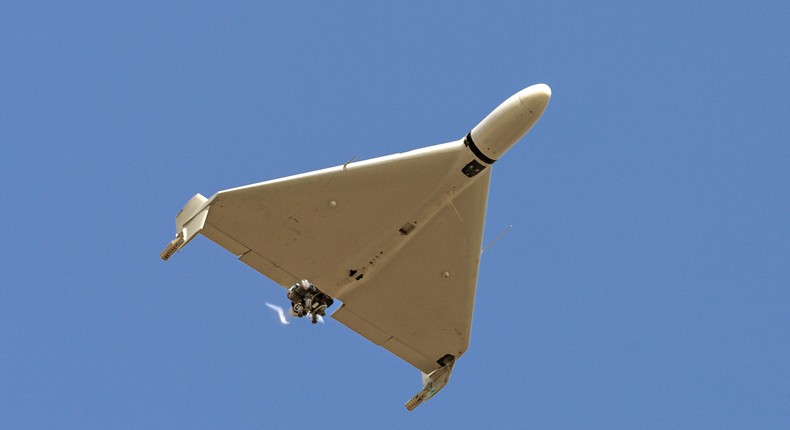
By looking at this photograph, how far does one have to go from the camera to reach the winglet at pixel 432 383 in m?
46.4

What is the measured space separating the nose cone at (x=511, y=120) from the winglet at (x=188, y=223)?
33.6 feet

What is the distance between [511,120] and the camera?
40312mm

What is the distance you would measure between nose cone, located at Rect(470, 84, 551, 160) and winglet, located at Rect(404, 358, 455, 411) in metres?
10.7

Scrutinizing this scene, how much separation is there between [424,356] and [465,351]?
5.72 feet

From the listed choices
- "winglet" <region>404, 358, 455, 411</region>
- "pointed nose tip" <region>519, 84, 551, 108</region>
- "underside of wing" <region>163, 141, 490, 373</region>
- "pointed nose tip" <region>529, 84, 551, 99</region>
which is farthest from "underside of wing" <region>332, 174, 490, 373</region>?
"pointed nose tip" <region>529, 84, 551, 99</region>

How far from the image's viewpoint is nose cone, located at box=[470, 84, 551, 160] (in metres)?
40.2

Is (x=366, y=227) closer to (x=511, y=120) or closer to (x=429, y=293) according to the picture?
(x=429, y=293)

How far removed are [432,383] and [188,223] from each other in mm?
12742

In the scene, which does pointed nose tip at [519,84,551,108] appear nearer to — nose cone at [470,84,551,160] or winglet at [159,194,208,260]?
nose cone at [470,84,551,160]

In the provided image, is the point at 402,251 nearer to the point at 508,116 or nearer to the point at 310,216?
the point at 310,216

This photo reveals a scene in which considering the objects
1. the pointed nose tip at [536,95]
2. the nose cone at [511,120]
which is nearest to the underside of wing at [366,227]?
the nose cone at [511,120]

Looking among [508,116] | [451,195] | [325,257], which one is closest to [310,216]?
[325,257]

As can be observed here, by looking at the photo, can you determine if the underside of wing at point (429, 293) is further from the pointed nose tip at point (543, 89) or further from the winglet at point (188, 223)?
the winglet at point (188, 223)

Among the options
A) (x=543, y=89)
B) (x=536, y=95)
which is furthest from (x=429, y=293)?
(x=543, y=89)
